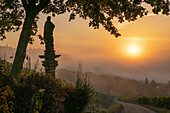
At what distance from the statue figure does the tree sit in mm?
875

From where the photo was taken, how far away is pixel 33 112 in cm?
482

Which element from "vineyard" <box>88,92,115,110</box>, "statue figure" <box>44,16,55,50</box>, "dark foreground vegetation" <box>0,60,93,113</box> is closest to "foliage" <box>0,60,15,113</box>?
"dark foreground vegetation" <box>0,60,93,113</box>

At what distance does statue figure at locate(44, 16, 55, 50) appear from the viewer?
11.5m

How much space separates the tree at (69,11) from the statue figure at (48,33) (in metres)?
0.88

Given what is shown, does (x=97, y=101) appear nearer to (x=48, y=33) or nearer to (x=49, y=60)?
(x=49, y=60)

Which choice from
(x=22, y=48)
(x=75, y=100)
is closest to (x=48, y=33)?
(x=22, y=48)

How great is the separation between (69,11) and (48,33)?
2782 millimetres

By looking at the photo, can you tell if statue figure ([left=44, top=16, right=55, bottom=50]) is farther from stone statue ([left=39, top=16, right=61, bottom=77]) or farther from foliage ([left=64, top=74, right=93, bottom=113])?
foliage ([left=64, top=74, right=93, bottom=113])

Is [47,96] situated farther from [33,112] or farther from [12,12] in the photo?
[12,12]

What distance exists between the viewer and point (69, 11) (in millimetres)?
13445

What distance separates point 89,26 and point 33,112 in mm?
9095

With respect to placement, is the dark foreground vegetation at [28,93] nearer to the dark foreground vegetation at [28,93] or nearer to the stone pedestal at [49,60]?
the dark foreground vegetation at [28,93]

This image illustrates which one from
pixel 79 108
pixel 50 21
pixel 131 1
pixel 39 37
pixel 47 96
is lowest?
pixel 79 108

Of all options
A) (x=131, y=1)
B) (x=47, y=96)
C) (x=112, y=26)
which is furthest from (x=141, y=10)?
(x=47, y=96)
